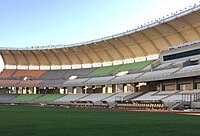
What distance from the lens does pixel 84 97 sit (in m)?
81.3

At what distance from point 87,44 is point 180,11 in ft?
104

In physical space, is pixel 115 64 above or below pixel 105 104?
above

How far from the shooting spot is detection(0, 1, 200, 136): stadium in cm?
5700

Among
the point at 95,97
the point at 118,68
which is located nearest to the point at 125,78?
the point at 95,97

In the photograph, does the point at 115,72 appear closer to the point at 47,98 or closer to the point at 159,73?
the point at 47,98

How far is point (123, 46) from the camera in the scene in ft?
274

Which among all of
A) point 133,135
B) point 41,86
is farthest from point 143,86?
point 133,135

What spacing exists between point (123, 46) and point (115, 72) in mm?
7371

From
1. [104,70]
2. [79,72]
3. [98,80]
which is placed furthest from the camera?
[79,72]

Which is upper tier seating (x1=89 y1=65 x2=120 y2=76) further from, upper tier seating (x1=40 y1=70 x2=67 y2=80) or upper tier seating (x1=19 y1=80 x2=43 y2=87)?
upper tier seating (x1=19 y1=80 x2=43 y2=87)

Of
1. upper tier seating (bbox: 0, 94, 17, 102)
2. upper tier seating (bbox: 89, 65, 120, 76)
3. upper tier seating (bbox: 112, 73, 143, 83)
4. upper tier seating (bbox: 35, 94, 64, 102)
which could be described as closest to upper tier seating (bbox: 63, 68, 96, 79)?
upper tier seating (bbox: 89, 65, 120, 76)

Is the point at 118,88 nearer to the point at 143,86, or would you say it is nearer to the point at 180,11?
the point at 143,86

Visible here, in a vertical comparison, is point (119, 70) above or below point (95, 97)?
above

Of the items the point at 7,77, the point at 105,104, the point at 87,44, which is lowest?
the point at 105,104
